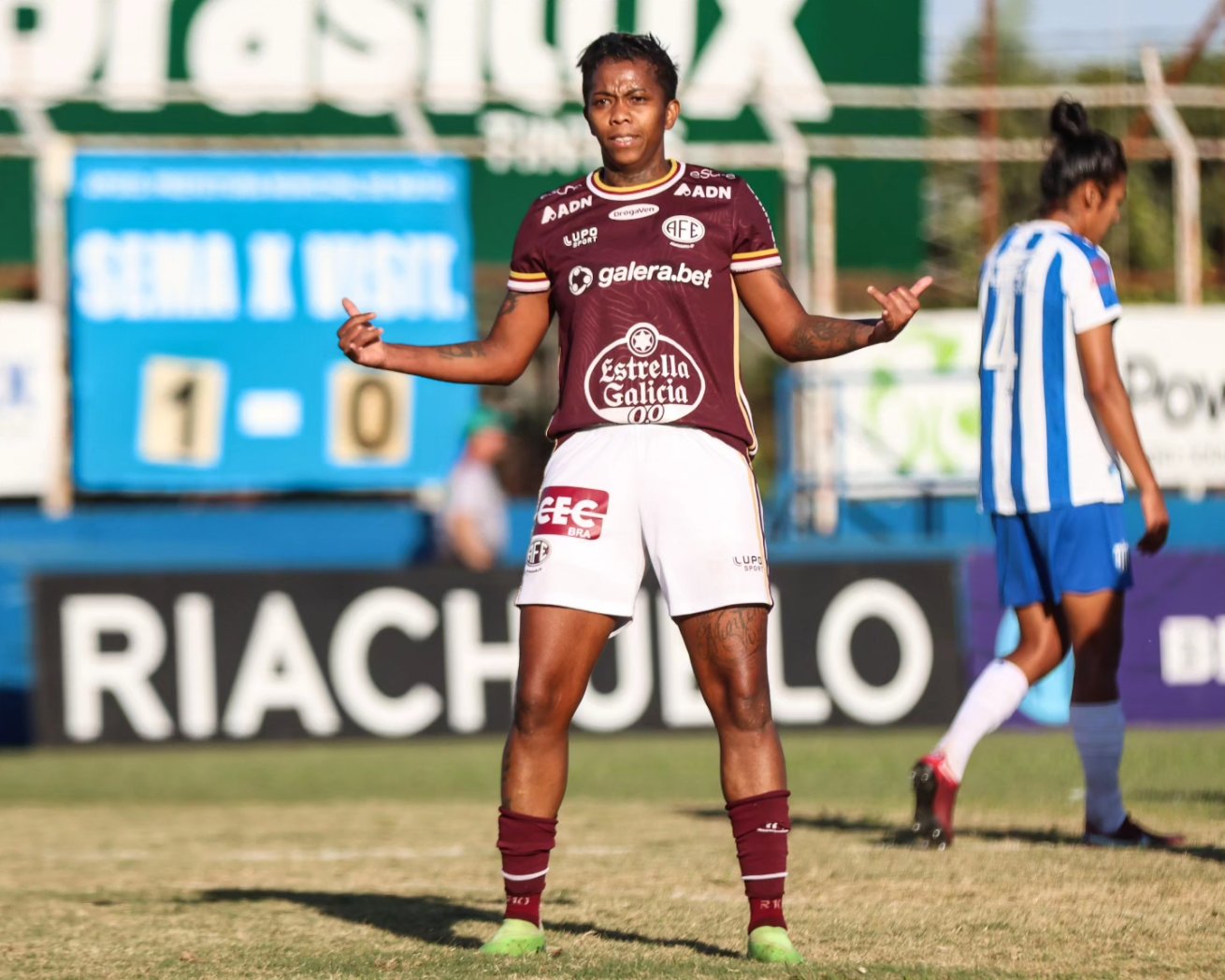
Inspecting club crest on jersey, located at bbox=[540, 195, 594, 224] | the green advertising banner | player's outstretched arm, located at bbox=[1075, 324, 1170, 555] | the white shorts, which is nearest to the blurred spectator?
the green advertising banner

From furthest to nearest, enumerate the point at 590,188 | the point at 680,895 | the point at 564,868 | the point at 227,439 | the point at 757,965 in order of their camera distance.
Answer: the point at 227,439 < the point at 564,868 < the point at 680,895 < the point at 590,188 < the point at 757,965

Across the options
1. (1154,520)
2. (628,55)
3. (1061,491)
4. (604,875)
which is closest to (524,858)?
(604,875)

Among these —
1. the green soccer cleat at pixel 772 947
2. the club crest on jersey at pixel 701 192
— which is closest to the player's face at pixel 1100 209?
the club crest on jersey at pixel 701 192

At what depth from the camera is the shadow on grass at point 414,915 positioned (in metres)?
5.46

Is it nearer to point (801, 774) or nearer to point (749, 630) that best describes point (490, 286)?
point (801, 774)

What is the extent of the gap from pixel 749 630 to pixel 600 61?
1.39 metres

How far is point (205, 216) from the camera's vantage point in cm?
1588

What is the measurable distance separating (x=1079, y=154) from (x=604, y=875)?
2891 mm

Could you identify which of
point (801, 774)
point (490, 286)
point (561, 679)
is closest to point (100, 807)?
point (801, 774)

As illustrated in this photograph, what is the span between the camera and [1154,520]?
6816mm

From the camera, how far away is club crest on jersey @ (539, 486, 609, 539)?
203 inches

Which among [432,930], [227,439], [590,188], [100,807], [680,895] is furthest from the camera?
[227,439]

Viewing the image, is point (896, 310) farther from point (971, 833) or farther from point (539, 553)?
point (971, 833)

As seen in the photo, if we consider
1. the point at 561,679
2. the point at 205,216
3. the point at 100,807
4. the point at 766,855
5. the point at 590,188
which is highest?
the point at 205,216
